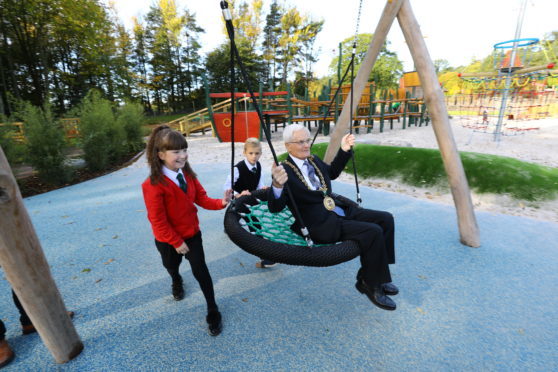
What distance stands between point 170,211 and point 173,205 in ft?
0.15

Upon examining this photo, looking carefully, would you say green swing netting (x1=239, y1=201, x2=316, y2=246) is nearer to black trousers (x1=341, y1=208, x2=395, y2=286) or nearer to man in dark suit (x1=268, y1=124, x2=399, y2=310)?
man in dark suit (x1=268, y1=124, x2=399, y2=310)

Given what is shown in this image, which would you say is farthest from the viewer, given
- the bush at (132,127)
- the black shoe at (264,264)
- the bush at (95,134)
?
the bush at (132,127)

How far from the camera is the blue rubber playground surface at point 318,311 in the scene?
1634 mm

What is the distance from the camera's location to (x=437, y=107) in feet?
8.72

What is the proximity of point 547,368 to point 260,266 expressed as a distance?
2033mm

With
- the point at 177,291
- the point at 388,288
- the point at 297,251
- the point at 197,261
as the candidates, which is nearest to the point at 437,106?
the point at 388,288

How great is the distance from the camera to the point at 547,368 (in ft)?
4.99

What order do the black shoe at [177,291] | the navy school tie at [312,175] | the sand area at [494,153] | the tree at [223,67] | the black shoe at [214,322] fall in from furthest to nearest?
the tree at [223,67], the sand area at [494,153], the black shoe at [177,291], the navy school tie at [312,175], the black shoe at [214,322]

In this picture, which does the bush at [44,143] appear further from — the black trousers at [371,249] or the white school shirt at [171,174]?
the black trousers at [371,249]

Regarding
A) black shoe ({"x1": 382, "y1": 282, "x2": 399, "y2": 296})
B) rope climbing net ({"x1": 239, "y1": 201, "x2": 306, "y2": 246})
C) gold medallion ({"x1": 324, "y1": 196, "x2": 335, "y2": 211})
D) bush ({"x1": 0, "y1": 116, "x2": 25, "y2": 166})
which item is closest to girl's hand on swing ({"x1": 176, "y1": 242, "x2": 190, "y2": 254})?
rope climbing net ({"x1": 239, "y1": 201, "x2": 306, "y2": 246})

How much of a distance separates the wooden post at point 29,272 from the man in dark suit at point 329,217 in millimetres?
1323

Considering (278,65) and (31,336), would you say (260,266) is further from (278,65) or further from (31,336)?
(278,65)

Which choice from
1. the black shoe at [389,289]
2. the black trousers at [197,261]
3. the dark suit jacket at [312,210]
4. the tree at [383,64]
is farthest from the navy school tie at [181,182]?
the tree at [383,64]

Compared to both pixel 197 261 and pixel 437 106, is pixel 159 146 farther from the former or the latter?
pixel 437 106
